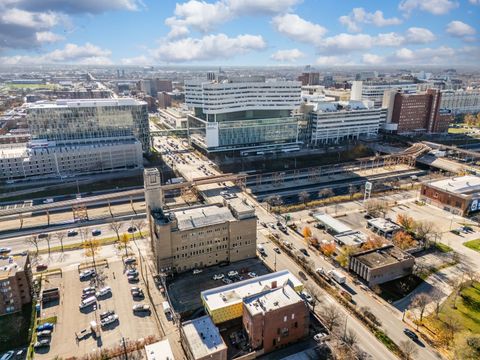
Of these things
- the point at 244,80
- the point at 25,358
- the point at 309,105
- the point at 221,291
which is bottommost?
the point at 25,358

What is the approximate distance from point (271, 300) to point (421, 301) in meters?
22.9

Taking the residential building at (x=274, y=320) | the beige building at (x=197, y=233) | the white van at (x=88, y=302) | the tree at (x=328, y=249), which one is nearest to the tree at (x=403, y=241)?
the tree at (x=328, y=249)

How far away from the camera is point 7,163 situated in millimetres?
98125

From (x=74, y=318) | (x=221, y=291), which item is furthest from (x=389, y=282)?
(x=74, y=318)

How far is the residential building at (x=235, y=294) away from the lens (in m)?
46.4

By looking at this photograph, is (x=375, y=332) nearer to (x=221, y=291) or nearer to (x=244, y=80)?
(x=221, y=291)

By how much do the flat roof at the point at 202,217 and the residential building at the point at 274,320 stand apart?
17734mm

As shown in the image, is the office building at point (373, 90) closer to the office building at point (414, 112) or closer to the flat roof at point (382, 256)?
the office building at point (414, 112)

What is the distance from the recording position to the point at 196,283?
56000 mm

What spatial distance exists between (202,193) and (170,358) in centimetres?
5416

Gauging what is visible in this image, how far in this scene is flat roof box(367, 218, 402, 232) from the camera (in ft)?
236

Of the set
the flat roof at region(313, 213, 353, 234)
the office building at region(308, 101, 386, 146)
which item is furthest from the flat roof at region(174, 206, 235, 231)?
the office building at region(308, 101, 386, 146)

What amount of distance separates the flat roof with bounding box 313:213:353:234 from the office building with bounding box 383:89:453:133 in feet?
345

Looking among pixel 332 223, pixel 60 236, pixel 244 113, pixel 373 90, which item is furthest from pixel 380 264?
pixel 373 90
